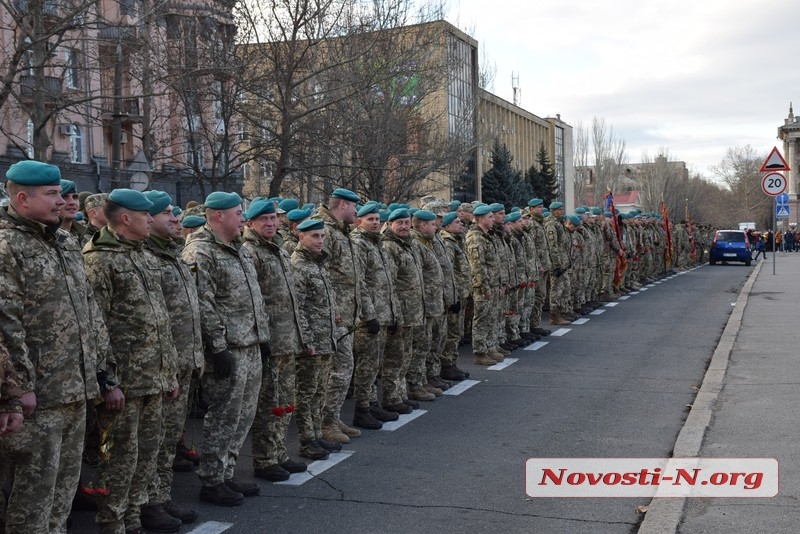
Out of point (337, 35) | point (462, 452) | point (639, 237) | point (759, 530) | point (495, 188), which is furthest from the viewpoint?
point (495, 188)

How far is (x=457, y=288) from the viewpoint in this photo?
11.2 meters

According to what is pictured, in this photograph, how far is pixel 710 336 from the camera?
48.6 feet

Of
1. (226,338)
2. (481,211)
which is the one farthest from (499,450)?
(481,211)

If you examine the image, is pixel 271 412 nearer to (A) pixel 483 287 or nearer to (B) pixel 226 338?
(B) pixel 226 338

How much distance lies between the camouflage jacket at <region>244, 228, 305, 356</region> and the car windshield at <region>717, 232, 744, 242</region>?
36.5m

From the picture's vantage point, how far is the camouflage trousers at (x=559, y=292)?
16.9 meters

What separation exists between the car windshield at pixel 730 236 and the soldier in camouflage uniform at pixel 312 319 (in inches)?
1410

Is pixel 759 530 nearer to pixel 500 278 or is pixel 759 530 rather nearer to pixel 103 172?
pixel 500 278

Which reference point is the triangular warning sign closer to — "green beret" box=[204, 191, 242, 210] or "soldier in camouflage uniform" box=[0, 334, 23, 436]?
"green beret" box=[204, 191, 242, 210]

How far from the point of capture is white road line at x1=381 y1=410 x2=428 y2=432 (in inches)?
341

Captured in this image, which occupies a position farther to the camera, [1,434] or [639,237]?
[639,237]

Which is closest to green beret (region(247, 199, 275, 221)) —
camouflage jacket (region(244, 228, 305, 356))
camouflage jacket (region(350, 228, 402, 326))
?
camouflage jacket (region(244, 228, 305, 356))

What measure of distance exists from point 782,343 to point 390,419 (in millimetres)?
6601

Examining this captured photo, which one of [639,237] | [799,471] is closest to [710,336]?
[799,471]
